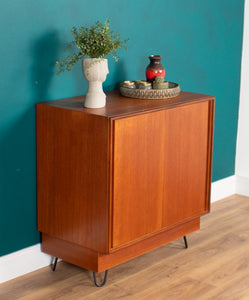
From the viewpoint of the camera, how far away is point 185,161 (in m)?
2.89

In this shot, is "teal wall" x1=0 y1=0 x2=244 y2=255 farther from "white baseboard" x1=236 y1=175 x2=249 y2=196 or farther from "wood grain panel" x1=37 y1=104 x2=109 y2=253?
"white baseboard" x1=236 y1=175 x2=249 y2=196

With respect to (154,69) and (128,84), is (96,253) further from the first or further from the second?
(154,69)

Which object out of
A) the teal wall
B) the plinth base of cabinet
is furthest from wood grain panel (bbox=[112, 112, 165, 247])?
the teal wall

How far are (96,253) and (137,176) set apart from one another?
422 millimetres

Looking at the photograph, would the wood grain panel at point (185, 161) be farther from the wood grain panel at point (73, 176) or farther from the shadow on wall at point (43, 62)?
the shadow on wall at point (43, 62)

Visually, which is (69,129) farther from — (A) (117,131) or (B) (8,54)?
(B) (8,54)

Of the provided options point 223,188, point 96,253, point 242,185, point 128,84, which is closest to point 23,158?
point 96,253

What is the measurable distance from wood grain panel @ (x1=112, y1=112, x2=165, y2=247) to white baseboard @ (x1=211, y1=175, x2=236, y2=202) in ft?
4.19

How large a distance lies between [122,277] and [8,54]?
4.12ft

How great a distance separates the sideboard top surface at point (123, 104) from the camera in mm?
2500

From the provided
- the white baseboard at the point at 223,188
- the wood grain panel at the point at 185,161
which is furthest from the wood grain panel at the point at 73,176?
the white baseboard at the point at 223,188

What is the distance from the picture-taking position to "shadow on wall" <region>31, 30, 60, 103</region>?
264 centimetres

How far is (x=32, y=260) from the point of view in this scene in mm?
2814

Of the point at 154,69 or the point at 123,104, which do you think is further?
the point at 154,69
